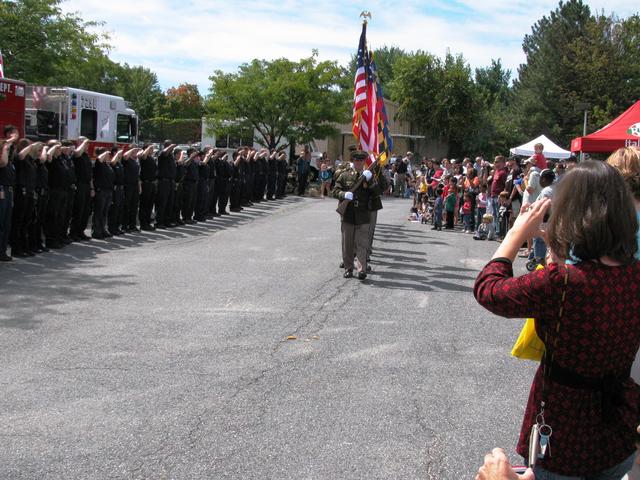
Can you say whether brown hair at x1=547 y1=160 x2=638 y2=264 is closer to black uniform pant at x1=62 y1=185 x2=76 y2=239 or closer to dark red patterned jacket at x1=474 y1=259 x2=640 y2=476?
dark red patterned jacket at x1=474 y1=259 x2=640 y2=476

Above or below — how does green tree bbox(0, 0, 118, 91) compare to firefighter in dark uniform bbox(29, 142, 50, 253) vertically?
above

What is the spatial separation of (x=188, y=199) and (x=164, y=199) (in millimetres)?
1443

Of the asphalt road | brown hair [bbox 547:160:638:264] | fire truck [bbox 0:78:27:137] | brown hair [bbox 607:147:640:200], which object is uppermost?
fire truck [bbox 0:78:27:137]

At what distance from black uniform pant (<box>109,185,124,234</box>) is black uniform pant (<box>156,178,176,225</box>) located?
1.61 m

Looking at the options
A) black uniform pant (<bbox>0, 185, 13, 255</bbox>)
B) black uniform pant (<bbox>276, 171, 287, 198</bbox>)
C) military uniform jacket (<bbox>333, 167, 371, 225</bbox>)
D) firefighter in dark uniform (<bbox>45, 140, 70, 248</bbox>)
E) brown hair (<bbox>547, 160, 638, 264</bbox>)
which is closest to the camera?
brown hair (<bbox>547, 160, 638, 264</bbox>)

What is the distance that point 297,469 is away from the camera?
446 centimetres

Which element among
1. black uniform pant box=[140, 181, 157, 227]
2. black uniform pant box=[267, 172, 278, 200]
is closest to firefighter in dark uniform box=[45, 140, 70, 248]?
black uniform pant box=[140, 181, 157, 227]

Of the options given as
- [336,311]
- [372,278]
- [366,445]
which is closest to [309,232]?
[372,278]

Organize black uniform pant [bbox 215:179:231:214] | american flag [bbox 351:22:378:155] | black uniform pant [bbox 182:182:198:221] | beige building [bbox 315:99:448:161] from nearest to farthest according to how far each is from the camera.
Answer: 1. american flag [bbox 351:22:378:155]
2. black uniform pant [bbox 182:182:198:221]
3. black uniform pant [bbox 215:179:231:214]
4. beige building [bbox 315:99:448:161]

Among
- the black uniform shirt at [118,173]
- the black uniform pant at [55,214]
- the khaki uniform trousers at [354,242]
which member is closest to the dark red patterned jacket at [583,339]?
the khaki uniform trousers at [354,242]

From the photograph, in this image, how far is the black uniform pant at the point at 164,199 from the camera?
17484 mm

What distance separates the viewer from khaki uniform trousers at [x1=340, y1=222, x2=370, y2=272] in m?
11.5

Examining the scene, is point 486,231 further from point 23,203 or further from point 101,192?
point 23,203

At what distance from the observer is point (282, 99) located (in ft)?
106
